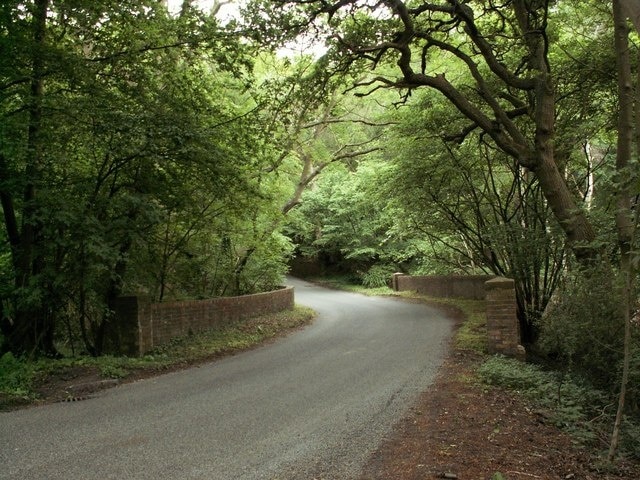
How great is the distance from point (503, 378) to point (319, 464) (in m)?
3.97

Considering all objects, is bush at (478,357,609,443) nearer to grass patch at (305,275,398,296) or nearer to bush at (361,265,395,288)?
grass patch at (305,275,398,296)

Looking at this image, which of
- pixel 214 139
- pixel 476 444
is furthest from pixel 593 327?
pixel 214 139

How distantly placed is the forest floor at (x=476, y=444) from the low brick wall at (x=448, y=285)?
35.5 ft

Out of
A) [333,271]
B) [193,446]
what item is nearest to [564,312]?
[193,446]

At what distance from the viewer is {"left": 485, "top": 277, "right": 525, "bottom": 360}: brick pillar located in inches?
363

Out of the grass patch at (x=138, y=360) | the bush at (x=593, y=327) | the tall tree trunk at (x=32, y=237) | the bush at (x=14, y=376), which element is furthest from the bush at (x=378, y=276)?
the bush at (x=14, y=376)

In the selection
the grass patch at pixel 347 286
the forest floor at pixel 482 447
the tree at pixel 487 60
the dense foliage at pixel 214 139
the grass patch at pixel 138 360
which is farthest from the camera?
the grass patch at pixel 347 286

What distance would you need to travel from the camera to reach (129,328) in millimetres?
9578

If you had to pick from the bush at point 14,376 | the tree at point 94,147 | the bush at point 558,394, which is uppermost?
the tree at point 94,147

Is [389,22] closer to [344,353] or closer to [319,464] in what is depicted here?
[344,353]

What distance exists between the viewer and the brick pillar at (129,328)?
9531 millimetres

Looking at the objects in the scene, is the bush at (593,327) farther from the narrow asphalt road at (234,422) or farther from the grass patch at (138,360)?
the grass patch at (138,360)

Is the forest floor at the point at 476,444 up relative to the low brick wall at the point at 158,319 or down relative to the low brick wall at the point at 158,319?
down

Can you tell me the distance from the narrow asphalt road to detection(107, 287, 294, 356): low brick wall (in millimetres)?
1478
